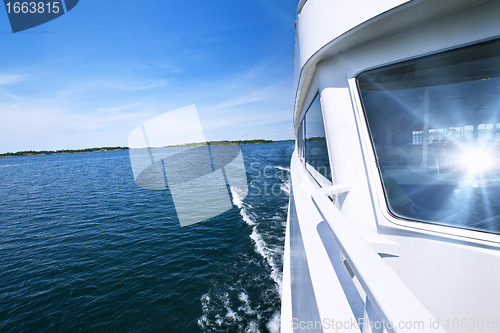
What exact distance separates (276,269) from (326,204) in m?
4.76

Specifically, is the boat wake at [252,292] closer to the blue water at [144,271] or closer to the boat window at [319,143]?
the blue water at [144,271]

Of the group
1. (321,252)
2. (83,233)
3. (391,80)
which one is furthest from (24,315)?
(391,80)

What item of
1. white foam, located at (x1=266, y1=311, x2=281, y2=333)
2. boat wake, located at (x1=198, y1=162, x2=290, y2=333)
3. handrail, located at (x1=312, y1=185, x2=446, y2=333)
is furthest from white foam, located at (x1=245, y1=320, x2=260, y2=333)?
handrail, located at (x1=312, y1=185, x2=446, y2=333)

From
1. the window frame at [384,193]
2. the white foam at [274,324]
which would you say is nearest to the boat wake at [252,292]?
→ the white foam at [274,324]

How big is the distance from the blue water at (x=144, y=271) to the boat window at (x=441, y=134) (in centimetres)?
369

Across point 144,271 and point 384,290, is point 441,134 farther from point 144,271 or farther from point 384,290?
point 144,271

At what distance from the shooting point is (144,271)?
623cm

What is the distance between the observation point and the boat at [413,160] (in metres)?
1.04

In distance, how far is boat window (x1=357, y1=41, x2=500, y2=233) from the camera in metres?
1.11

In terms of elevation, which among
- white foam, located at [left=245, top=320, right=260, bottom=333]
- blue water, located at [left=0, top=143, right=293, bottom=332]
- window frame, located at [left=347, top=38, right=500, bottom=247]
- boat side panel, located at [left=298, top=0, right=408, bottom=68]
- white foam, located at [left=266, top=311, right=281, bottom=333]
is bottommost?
white foam, located at [left=266, top=311, right=281, bottom=333]

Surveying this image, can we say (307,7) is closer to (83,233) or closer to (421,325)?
(421,325)

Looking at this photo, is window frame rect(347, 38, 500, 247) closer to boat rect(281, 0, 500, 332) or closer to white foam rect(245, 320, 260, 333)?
boat rect(281, 0, 500, 332)

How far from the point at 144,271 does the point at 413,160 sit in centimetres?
717

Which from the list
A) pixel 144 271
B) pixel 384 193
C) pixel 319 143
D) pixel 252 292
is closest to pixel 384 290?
pixel 384 193
